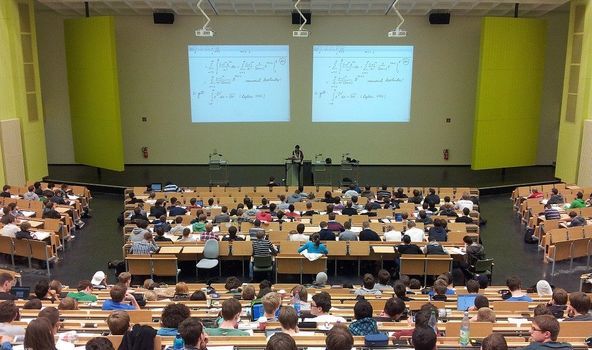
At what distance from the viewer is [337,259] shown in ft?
37.8

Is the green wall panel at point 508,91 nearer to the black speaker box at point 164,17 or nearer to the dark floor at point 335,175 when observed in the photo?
the dark floor at point 335,175

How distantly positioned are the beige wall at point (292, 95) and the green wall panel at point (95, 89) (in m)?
1.89

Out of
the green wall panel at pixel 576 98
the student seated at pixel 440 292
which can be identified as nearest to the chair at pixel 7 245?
the student seated at pixel 440 292

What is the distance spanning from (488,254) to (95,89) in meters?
14.4

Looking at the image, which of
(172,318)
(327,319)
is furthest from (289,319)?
(172,318)

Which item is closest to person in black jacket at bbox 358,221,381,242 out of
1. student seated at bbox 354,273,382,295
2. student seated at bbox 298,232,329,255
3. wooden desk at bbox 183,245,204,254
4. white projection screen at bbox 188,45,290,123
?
student seated at bbox 298,232,329,255

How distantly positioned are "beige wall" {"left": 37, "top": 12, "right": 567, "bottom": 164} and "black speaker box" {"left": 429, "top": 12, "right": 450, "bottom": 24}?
39 cm

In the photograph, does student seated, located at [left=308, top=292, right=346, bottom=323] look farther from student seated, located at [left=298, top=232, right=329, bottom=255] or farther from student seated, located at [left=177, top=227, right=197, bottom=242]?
student seated, located at [left=177, top=227, right=197, bottom=242]

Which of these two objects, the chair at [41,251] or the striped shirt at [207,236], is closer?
the chair at [41,251]

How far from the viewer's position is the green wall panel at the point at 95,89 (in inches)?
731

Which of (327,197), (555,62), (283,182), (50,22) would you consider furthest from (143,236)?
(555,62)

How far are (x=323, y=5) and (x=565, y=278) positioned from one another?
12.1 m

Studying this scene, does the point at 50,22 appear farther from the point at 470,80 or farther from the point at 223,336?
the point at 223,336

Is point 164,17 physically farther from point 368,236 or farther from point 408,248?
point 408,248
